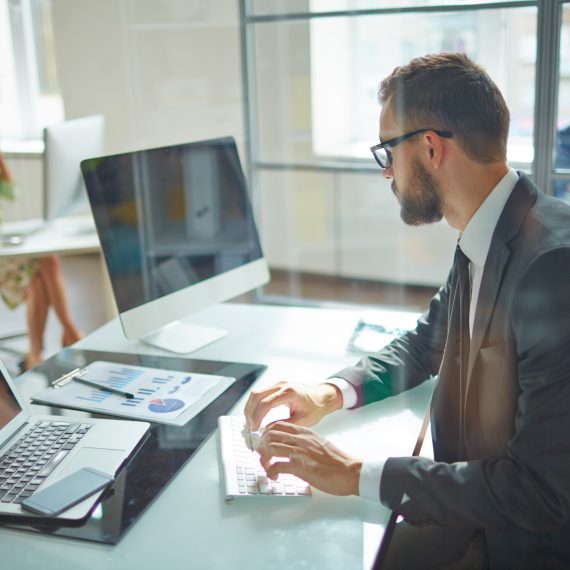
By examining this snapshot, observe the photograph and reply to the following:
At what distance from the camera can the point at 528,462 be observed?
1058 millimetres

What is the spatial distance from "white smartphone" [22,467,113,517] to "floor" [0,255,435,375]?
8.64 feet

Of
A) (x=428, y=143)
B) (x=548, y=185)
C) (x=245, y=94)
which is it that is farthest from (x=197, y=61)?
(x=428, y=143)

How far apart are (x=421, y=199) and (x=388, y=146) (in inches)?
4.4

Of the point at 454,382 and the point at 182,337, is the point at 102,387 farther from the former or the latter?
the point at 454,382

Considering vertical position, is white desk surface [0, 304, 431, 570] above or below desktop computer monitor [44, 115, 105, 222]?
below

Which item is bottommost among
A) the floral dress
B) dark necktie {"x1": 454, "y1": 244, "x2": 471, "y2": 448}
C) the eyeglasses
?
the floral dress

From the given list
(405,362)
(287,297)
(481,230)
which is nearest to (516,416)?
(481,230)

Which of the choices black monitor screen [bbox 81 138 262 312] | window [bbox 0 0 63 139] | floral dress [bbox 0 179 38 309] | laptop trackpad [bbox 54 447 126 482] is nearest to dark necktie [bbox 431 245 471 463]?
laptop trackpad [bbox 54 447 126 482]

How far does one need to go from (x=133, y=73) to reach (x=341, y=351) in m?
3.11

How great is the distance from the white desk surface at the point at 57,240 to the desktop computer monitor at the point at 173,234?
106 cm

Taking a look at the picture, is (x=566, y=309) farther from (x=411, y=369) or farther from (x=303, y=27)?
(x=303, y=27)

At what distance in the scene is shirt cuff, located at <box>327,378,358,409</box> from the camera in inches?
56.5

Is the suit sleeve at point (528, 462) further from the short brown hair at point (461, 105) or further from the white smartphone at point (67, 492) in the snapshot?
the white smartphone at point (67, 492)

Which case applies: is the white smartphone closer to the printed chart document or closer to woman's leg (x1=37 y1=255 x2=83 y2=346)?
the printed chart document
